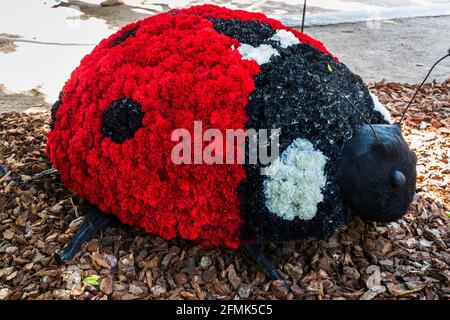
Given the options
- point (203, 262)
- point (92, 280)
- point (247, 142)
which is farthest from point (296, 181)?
point (92, 280)

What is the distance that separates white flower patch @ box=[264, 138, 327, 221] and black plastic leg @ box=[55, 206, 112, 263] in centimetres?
98

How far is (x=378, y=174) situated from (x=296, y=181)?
0.37m

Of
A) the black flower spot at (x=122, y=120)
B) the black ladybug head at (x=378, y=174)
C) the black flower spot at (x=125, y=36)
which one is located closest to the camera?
the black ladybug head at (x=378, y=174)

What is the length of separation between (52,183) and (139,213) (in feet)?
3.34

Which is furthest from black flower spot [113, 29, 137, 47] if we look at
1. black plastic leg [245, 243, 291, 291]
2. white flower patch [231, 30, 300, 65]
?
black plastic leg [245, 243, 291, 291]

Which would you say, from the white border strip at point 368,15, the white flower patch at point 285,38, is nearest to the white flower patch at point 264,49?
the white flower patch at point 285,38

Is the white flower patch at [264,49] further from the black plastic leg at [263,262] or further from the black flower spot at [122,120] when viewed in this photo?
the black plastic leg at [263,262]

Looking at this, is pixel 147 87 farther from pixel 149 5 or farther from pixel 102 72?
pixel 149 5

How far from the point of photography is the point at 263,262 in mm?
2467

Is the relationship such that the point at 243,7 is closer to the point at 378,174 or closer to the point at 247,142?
the point at 247,142

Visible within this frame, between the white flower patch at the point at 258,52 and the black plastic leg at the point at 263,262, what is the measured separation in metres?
0.93

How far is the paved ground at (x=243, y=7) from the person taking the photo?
5645 millimetres

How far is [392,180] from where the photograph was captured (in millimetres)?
2197

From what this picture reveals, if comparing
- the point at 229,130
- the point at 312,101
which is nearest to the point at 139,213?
the point at 229,130
